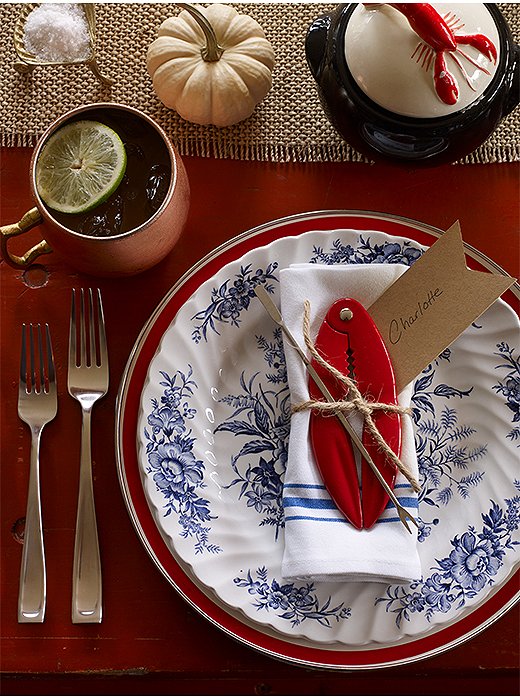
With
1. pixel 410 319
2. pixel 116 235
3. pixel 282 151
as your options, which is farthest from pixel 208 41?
pixel 410 319

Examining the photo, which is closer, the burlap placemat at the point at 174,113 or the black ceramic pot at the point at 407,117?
the black ceramic pot at the point at 407,117

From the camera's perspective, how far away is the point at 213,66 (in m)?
0.87

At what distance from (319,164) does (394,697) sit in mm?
615

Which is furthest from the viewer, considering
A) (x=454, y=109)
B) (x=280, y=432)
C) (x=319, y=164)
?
(x=319, y=164)

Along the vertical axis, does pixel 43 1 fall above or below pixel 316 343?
above

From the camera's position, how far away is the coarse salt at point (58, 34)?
0.91m

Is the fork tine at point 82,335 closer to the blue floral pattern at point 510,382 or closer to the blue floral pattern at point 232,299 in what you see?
the blue floral pattern at point 232,299

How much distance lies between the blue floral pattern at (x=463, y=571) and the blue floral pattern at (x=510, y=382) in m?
0.09

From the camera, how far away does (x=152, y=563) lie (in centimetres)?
80

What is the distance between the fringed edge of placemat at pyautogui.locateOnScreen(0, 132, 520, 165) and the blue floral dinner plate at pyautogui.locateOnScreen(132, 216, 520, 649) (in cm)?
15

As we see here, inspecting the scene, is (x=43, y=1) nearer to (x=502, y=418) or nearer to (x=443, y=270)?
(x=443, y=270)

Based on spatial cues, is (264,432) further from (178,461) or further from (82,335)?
(82,335)

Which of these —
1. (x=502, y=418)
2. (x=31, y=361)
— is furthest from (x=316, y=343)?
(x=31, y=361)

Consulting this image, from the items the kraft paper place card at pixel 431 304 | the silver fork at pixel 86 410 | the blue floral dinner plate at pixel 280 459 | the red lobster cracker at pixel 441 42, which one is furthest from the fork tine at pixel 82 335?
the red lobster cracker at pixel 441 42
